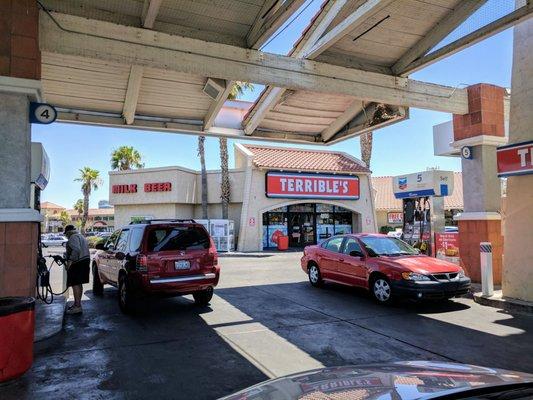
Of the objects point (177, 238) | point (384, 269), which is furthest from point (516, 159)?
point (177, 238)

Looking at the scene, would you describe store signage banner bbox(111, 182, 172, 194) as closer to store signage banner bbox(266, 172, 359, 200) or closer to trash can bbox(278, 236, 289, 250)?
store signage banner bbox(266, 172, 359, 200)

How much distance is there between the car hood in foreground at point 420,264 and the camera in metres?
9.01

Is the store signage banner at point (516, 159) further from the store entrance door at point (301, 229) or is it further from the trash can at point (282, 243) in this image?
the store entrance door at point (301, 229)

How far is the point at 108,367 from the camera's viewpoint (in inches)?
218

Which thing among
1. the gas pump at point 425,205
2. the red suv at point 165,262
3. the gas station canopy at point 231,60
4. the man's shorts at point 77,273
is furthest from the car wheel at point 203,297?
Result: the gas pump at point 425,205

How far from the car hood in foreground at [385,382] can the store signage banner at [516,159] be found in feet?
25.3

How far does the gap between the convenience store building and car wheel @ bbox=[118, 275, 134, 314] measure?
18079mm

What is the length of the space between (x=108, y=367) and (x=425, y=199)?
38.0 feet

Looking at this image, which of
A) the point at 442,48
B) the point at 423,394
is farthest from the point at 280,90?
the point at 423,394

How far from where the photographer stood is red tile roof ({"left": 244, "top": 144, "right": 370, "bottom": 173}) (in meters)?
28.1

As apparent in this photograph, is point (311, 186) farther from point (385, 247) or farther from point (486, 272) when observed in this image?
point (486, 272)

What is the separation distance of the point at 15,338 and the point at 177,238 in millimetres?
4127

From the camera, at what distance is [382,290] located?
30.8 feet

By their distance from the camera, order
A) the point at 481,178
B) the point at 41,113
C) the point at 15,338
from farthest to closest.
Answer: the point at 481,178 < the point at 41,113 < the point at 15,338
